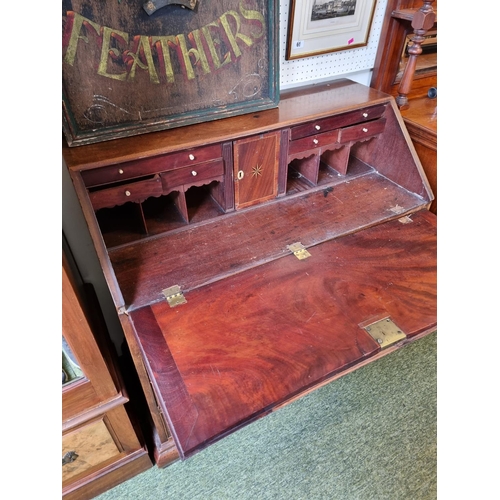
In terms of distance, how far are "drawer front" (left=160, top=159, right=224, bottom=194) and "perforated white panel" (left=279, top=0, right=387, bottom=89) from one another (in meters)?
0.52

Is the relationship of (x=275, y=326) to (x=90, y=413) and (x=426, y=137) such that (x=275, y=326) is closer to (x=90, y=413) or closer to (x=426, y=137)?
(x=90, y=413)

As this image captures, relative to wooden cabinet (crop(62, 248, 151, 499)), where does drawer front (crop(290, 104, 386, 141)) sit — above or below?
above

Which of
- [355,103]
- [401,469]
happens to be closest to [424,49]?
[355,103]

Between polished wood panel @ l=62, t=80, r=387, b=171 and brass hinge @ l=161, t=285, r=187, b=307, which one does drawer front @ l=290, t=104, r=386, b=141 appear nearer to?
polished wood panel @ l=62, t=80, r=387, b=171

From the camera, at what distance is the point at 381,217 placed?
1321 millimetres

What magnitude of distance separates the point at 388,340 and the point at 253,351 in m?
0.34

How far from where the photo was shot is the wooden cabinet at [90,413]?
2.94ft

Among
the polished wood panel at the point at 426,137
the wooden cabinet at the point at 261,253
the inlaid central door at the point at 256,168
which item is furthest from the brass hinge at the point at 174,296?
the polished wood panel at the point at 426,137

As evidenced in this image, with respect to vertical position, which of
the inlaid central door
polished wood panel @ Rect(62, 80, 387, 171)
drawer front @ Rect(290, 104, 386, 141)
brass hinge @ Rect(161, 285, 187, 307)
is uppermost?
polished wood panel @ Rect(62, 80, 387, 171)

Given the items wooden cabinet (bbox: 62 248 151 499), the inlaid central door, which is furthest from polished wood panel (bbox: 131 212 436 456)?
the inlaid central door

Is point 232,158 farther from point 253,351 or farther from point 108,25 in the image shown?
point 253,351

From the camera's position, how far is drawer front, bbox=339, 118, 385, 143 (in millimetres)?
1387

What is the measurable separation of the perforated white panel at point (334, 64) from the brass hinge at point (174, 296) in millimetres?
918

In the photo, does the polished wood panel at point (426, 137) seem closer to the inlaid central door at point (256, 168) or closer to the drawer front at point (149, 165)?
the inlaid central door at point (256, 168)
